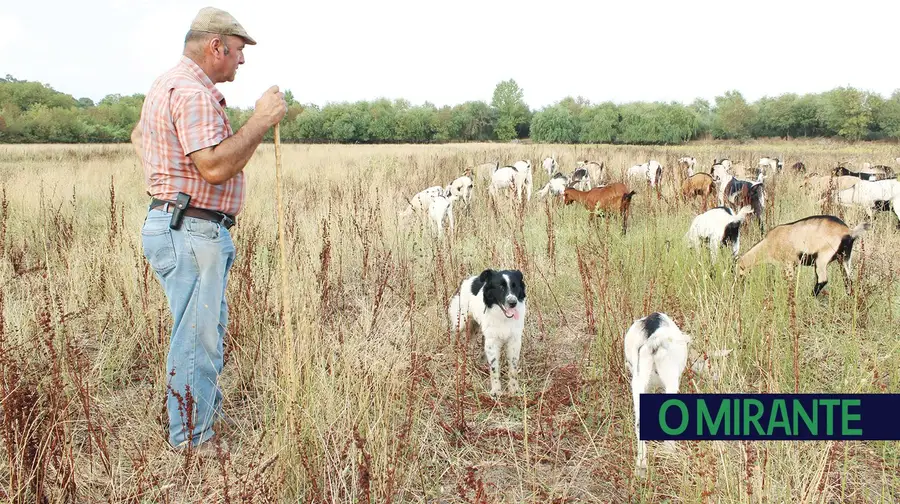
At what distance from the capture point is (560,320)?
15.3 feet

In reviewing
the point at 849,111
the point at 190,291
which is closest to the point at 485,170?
the point at 190,291

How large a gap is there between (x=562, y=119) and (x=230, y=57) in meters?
47.5

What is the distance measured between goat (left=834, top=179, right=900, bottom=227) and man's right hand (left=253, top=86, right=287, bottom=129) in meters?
8.10

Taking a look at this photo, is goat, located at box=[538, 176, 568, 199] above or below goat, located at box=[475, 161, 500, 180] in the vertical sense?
below

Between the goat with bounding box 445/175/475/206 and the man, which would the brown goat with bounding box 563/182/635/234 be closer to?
the goat with bounding box 445/175/475/206

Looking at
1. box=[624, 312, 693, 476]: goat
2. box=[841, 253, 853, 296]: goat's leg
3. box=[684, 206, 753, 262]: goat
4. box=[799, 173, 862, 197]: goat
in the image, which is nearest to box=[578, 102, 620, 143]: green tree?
box=[799, 173, 862, 197]: goat

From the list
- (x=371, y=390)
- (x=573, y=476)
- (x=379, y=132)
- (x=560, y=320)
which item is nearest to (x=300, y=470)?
(x=371, y=390)

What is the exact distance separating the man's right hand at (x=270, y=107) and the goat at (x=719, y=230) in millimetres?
4301

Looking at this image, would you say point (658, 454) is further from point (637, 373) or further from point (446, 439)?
point (446, 439)

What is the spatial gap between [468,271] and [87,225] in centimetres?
580

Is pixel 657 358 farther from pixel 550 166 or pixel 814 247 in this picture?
pixel 550 166

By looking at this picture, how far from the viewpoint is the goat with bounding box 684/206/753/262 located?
220 inches

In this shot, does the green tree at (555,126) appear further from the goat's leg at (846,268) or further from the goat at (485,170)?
the goat's leg at (846,268)

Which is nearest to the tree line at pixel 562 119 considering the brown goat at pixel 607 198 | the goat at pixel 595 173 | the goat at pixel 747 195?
the goat at pixel 595 173
